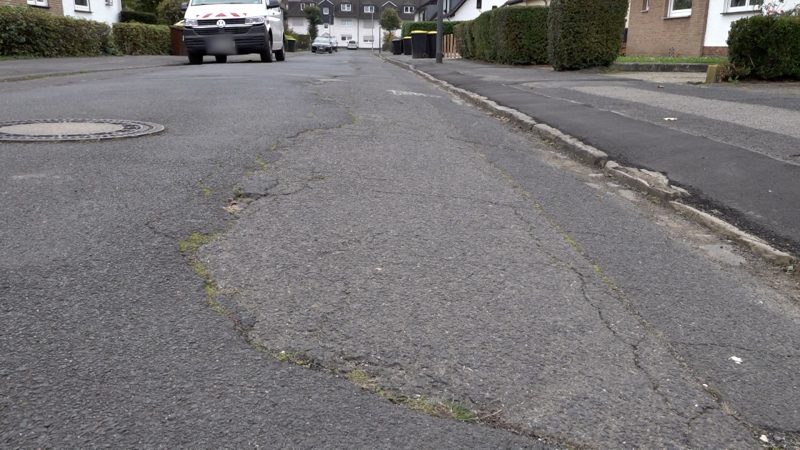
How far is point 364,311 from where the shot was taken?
282cm

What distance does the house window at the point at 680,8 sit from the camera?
834 inches

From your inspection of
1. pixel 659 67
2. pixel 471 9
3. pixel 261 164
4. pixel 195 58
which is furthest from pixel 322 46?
pixel 261 164

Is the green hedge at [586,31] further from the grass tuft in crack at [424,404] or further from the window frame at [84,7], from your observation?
the window frame at [84,7]

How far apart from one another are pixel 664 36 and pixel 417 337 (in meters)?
23.1

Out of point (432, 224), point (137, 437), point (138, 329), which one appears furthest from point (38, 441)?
point (432, 224)

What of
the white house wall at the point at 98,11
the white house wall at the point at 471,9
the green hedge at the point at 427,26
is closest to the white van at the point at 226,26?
the white house wall at the point at 98,11

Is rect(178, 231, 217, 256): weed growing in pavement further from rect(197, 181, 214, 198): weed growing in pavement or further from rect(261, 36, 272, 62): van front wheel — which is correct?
rect(261, 36, 272, 62): van front wheel

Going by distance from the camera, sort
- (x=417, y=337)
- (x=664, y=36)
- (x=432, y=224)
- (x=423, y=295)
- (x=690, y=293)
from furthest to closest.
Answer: (x=664, y=36), (x=432, y=224), (x=690, y=293), (x=423, y=295), (x=417, y=337)

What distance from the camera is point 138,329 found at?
2531 millimetres

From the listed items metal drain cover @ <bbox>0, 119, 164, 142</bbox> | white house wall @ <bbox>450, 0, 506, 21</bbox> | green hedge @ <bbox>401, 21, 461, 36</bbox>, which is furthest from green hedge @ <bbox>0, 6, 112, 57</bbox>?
white house wall @ <bbox>450, 0, 506, 21</bbox>

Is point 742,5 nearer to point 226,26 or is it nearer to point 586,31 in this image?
point 586,31

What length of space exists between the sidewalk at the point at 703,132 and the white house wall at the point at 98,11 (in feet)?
68.7

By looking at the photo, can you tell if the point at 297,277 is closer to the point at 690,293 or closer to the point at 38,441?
the point at 38,441

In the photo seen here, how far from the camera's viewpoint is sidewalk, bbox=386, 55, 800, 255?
16.0 ft
